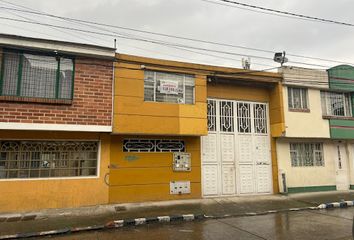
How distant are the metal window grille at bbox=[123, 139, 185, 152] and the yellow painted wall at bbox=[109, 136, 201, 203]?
16 centimetres

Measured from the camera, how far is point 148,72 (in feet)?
34.6

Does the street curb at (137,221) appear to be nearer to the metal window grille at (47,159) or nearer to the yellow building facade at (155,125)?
the yellow building facade at (155,125)

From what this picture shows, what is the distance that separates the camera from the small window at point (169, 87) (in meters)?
10.5

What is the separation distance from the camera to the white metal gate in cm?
1165

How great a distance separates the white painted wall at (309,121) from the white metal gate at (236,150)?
1.01 metres

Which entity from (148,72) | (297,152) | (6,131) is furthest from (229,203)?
(6,131)

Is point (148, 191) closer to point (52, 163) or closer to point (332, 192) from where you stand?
point (52, 163)

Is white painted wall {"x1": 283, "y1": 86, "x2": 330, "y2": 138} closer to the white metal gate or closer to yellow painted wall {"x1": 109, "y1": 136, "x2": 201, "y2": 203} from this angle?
the white metal gate

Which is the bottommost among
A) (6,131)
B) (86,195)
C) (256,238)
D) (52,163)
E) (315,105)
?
(256,238)

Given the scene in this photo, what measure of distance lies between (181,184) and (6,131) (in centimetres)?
634

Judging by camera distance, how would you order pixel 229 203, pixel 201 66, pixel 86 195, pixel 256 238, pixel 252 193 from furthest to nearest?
pixel 252 193 < pixel 201 66 < pixel 229 203 < pixel 86 195 < pixel 256 238

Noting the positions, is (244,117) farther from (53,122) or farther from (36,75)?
(36,75)

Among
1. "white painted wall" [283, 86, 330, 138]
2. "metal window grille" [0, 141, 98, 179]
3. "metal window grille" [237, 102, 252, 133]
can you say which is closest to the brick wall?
"metal window grille" [0, 141, 98, 179]

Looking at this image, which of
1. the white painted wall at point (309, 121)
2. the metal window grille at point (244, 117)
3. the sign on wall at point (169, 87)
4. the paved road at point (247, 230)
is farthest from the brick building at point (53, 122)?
the white painted wall at point (309, 121)
